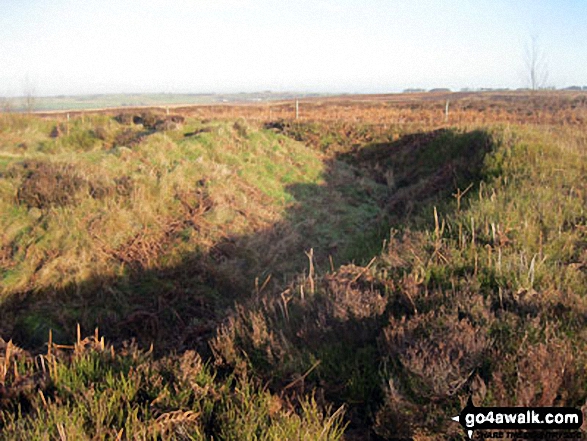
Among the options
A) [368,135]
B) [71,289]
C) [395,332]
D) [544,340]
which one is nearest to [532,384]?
[544,340]

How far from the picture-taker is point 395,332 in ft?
11.5

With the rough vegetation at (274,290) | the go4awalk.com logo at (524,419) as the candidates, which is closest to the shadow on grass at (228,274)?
the rough vegetation at (274,290)

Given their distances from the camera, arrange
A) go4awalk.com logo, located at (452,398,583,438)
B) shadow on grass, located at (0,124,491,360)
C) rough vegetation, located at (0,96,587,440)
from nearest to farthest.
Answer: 1. go4awalk.com logo, located at (452,398,583,438)
2. rough vegetation, located at (0,96,587,440)
3. shadow on grass, located at (0,124,491,360)

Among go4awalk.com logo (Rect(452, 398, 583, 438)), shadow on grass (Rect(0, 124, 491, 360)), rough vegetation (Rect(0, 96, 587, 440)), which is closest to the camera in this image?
go4awalk.com logo (Rect(452, 398, 583, 438))

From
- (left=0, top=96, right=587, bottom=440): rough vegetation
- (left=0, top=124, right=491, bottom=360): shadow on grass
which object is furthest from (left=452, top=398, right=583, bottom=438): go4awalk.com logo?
(left=0, top=124, right=491, bottom=360): shadow on grass

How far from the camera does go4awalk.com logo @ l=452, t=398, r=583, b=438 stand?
2.59 metres

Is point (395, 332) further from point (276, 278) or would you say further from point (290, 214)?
point (290, 214)

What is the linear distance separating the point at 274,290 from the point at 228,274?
208cm

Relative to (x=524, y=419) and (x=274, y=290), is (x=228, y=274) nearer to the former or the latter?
(x=274, y=290)

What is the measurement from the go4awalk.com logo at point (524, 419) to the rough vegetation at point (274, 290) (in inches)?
3.1

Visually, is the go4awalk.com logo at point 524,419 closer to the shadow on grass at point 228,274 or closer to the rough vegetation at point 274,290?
the rough vegetation at point 274,290

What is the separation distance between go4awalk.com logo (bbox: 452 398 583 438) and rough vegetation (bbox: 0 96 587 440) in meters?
0.08

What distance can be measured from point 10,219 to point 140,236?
227 centimetres

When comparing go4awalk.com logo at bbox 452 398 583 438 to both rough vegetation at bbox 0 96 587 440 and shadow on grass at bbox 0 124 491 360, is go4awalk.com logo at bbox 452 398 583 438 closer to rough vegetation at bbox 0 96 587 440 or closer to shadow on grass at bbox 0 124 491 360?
rough vegetation at bbox 0 96 587 440
